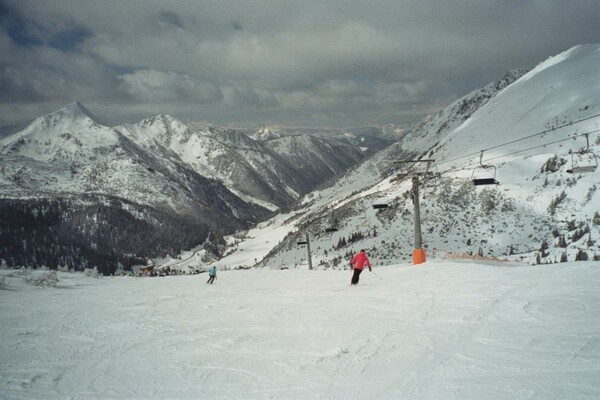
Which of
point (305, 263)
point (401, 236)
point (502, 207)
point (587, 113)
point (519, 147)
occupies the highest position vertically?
point (587, 113)

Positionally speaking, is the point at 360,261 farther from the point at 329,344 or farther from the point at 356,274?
the point at 329,344

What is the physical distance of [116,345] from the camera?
11945 mm

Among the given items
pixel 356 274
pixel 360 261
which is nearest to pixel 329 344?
pixel 356 274

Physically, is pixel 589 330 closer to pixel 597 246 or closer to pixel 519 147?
pixel 597 246

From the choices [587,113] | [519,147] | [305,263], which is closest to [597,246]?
[305,263]

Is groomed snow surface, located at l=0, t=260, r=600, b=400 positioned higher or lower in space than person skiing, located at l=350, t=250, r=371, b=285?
lower

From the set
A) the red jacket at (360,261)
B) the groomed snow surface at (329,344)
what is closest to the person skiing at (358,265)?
the red jacket at (360,261)

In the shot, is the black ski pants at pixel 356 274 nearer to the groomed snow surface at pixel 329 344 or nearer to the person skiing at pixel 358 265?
the person skiing at pixel 358 265

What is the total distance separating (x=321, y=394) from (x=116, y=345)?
7.50 m

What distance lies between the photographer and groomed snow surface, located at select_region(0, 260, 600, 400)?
841cm

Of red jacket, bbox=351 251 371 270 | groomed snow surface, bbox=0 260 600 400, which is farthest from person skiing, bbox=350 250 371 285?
groomed snow surface, bbox=0 260 600 400

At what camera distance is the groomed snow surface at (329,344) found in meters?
8.41

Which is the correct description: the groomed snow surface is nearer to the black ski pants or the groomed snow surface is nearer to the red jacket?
the black ski pants

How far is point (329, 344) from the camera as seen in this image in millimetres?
11273
